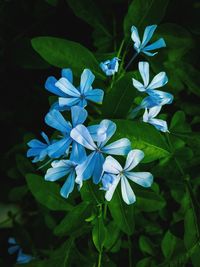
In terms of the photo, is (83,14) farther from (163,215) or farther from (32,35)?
(163,215)

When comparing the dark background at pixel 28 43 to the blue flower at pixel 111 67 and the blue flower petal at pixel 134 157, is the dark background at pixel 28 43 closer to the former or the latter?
the blue flower at pixel 111 67

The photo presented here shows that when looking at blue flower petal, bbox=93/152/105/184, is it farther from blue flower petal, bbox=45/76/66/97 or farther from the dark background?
the dark background

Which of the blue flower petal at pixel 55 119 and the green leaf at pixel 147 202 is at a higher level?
the blue flower petal at pixel 55 119

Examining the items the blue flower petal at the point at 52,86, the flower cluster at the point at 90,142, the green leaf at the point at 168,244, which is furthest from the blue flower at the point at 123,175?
the green leaf at the point at 168,244

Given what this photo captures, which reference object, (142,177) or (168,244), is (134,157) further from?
(168,244)

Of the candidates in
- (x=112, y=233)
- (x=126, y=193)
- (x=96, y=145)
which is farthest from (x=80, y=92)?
(x=112, y=233)

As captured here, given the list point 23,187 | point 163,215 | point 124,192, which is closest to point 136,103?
point 124,192
